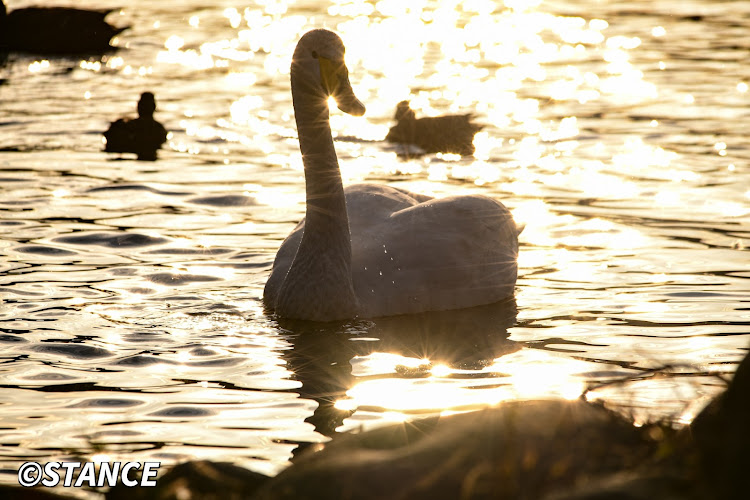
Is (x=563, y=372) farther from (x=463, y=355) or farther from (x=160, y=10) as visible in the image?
(x=160, y=10)

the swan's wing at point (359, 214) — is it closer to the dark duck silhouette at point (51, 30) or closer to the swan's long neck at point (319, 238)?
the swan's long neck at point (319, 238)

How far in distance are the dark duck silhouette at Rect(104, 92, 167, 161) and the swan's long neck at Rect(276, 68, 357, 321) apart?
6.73 meters

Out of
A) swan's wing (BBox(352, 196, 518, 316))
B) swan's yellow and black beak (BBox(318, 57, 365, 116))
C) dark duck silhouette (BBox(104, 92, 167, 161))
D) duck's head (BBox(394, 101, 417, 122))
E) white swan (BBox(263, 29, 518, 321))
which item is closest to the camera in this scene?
swan's yellow and black beak (BBox(318, 57, 365, 116))

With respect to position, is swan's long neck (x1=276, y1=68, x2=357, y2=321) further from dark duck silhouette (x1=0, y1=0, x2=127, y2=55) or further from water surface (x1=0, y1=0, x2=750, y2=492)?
dark duck silhouette (x1=0, y1=0, x2=127, y2=55)

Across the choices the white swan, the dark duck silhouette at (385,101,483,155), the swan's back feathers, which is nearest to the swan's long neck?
the white swan

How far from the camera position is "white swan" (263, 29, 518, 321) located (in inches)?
347

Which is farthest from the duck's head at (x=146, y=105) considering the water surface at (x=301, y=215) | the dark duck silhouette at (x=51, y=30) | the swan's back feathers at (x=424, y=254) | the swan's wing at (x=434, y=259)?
the dark duck silhouette at (x=51, y=30)

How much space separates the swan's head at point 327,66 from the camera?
8562mm

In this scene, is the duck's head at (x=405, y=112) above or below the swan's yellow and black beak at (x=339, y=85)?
below

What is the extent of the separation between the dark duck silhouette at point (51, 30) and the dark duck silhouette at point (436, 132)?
1091cm

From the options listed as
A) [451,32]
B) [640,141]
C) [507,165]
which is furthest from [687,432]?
[451,32]

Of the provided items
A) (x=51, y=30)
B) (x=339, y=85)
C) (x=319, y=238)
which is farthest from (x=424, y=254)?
(x=51, y=30)

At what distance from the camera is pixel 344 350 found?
8.38 m

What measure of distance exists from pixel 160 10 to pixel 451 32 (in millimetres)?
8536
